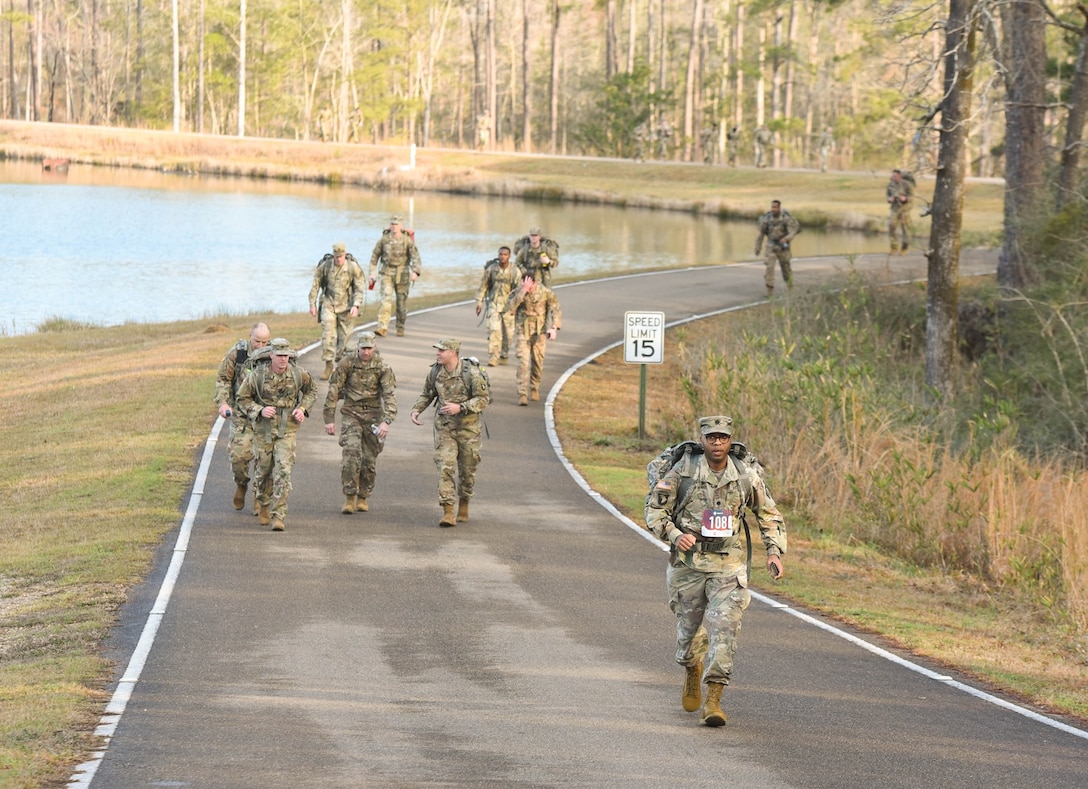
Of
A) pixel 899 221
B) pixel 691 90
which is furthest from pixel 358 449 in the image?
pixel 691 90

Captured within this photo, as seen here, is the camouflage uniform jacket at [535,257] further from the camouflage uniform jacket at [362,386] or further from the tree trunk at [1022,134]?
the tree trunk at [1022,134]

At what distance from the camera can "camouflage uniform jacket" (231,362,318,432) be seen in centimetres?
1591

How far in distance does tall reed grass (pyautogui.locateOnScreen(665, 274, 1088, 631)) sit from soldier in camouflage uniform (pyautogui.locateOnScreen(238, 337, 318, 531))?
6433mm

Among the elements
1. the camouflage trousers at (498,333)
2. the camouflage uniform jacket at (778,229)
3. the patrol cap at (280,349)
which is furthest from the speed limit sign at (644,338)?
the camouflage uniform jacket at (778,229)

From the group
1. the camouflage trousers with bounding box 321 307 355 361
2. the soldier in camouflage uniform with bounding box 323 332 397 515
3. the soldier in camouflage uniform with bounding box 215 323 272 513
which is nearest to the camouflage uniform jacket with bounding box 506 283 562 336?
the camouflage trousers with bounding box 321 307 355 361

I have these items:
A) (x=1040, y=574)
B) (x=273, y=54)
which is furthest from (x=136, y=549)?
(x=273, y=54)

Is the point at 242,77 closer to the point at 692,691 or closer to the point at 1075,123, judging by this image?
the point at 1075,123

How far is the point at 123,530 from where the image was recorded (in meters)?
15.9

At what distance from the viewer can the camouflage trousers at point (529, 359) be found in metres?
23.7

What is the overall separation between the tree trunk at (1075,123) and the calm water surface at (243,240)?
14746 mm

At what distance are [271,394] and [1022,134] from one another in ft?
70.5

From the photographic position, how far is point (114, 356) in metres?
29.2

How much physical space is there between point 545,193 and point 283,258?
27.2m

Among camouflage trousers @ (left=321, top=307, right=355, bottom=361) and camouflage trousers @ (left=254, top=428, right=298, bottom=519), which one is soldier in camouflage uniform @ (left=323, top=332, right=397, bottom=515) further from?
camouflage trousers @ (left=321, top=307, right=355, bottom=361)
